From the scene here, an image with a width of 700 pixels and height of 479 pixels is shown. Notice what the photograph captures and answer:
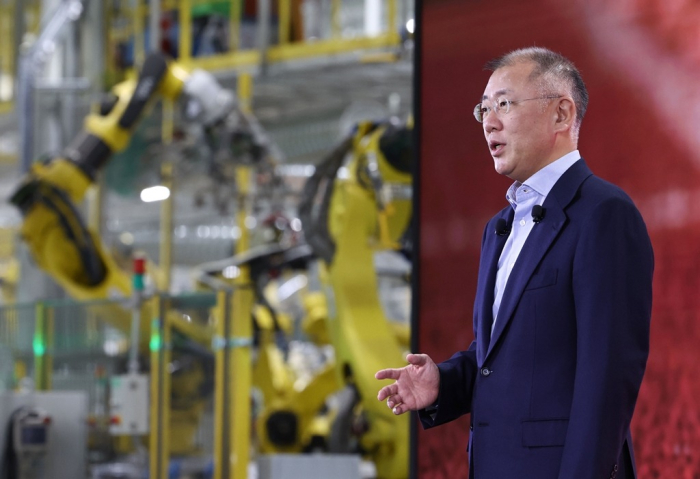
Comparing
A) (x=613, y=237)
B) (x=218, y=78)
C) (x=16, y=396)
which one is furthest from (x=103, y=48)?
(x=613, y=237)

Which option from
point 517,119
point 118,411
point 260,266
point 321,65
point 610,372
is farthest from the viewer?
point 321,65

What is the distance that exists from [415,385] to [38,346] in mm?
4647

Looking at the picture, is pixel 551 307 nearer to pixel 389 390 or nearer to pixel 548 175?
pixel 548 175

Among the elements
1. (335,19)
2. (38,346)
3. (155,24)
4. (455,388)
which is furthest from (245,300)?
(155,24)

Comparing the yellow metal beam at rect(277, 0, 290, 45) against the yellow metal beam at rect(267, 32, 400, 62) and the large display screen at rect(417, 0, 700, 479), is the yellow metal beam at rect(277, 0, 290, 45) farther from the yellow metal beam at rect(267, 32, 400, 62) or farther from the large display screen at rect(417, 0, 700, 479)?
the large display screen at rect(417, 0, 700, 479)

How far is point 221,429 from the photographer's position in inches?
234

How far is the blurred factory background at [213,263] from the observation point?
19.5 feet

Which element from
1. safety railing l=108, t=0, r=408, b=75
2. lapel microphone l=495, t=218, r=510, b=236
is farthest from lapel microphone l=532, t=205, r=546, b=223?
safety railing l=108, t=0, r=408, b=75

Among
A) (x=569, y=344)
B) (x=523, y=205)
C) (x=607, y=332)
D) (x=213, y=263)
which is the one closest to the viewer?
(x=607, y=332)

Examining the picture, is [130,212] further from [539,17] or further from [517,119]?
[517,119]

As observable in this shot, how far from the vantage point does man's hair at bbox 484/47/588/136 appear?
2.06 meters

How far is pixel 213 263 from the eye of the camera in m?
9.35

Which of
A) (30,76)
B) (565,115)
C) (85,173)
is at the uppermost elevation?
(30,76)

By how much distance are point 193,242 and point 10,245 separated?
2.62 metres
